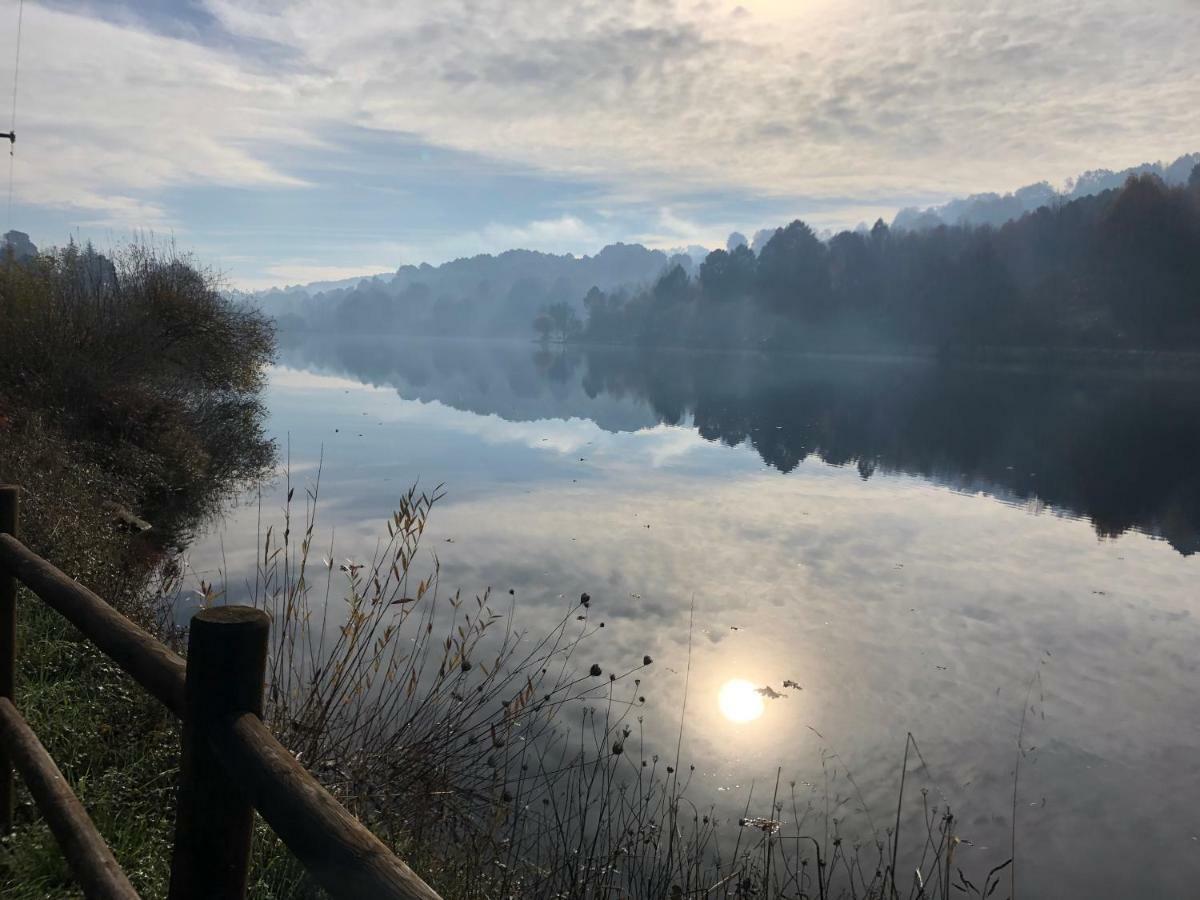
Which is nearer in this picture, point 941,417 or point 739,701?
point 739,701

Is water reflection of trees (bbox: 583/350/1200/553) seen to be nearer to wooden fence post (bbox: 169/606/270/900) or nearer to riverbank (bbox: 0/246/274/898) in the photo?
riverbank (bbox: 0/246/274/898)

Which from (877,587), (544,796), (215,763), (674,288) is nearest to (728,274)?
(674,288)

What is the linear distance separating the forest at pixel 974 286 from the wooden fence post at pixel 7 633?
9009cm

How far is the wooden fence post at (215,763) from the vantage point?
6.32 feet

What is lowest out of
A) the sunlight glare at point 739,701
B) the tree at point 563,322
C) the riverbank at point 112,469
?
the sunlight glare at point 739,701

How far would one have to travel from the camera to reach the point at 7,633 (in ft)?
12.8

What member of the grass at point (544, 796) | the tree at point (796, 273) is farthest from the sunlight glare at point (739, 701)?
the tree at point (796, 273)

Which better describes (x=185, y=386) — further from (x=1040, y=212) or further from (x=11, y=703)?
(x=1040, y=212)

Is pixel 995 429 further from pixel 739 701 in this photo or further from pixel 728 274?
pixel 728 274

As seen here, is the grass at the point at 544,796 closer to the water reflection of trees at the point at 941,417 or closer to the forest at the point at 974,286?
the water reflection of trees at the point at 941,417

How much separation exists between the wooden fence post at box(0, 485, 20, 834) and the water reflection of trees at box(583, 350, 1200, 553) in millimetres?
22171

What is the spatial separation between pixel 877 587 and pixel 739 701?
6.24 metres

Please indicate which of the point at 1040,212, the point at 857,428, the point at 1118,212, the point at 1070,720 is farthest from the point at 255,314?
the point at 1040,212

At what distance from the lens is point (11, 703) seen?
12.8 feet
